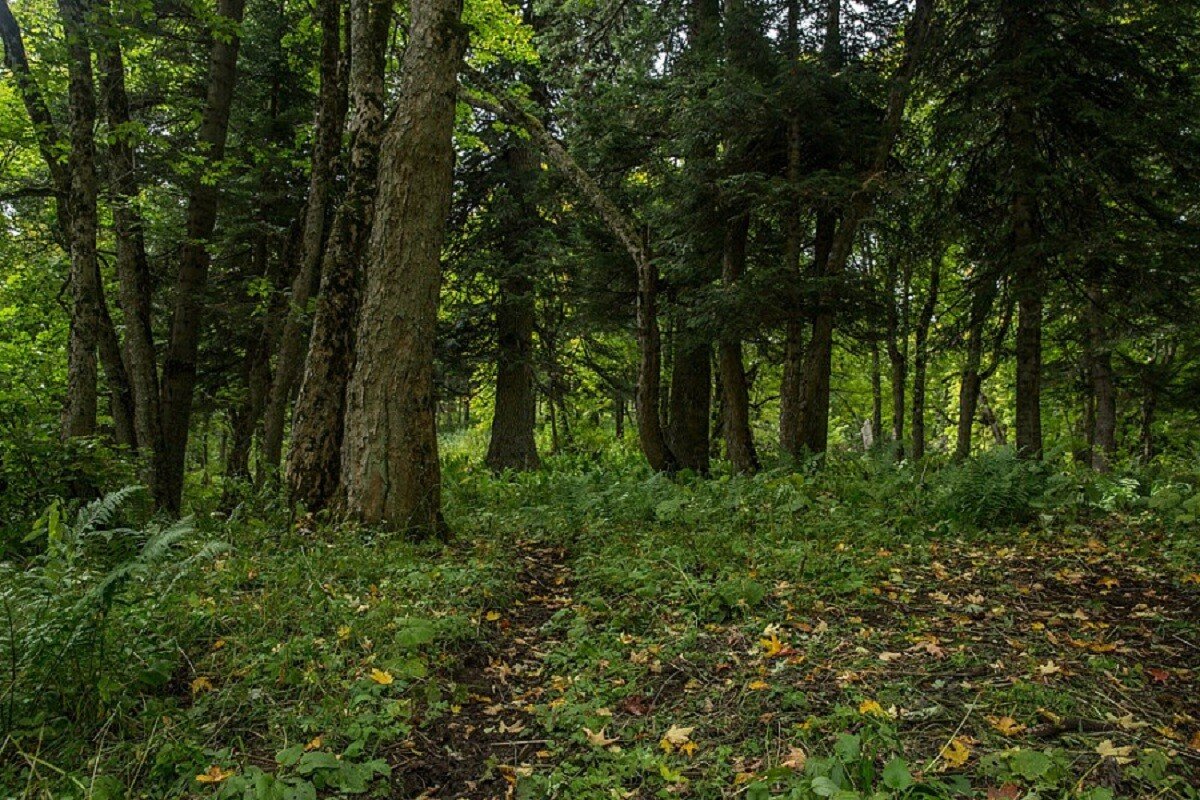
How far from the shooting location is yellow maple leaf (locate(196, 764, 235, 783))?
8.79 ft

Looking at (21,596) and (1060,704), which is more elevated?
(21,596)

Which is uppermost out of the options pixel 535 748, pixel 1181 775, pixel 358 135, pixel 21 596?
pixel 358 135

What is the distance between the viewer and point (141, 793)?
2635mm

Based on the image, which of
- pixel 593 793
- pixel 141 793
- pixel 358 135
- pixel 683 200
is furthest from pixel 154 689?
pixel 683 200

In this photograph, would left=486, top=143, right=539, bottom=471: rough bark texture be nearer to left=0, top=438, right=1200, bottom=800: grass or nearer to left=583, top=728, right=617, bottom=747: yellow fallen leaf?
left=0, top=438, right=1200, bottom=800: grass

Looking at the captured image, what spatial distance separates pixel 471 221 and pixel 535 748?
1194 centimetres

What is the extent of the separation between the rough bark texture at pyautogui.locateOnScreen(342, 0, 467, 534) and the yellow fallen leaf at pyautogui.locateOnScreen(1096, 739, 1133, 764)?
4.87 meters

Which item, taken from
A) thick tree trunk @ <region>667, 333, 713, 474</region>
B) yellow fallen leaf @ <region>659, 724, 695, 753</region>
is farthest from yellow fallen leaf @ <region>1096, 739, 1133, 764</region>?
thick tree trunk @ <region>667, 333, 713, 474</region>

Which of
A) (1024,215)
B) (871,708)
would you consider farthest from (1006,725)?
(1024,215)

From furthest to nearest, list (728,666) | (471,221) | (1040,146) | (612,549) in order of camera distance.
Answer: (471,221), (1040,146), (612,549), (728,666)

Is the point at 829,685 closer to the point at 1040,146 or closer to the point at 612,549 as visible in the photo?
the point at 612,549

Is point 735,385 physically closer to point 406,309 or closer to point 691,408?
point 691,408

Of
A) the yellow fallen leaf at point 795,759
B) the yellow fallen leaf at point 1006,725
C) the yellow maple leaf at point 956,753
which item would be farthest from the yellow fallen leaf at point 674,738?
the yellow fallen leaf at point 1006,725

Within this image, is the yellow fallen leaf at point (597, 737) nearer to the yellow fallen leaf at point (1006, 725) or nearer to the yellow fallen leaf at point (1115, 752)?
the yellow fallen leaf at point (1006, 725)
